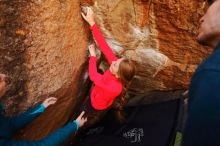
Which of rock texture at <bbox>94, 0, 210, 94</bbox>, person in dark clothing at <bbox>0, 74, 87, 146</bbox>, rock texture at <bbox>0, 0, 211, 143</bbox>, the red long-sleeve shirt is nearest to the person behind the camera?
person in dark clothing at <bbox>0, 74, 87, 146</bbox>

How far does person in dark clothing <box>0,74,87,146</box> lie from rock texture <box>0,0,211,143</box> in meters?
0.07

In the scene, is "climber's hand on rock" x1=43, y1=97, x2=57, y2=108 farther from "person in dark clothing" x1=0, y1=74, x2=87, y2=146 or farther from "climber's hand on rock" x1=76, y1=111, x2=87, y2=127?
"climber's hand on rock" x1=76, y1=111, x2=87, y2=127

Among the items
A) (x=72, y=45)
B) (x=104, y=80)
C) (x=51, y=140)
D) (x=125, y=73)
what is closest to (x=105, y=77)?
(x=104, y=80)

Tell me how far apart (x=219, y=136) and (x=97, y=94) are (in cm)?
197

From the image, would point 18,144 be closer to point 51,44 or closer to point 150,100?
point 51,44

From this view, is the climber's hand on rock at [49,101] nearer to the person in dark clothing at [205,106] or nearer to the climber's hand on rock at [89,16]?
the climber's hand on rock at [89,16]

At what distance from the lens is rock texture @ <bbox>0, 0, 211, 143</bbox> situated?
2213 mm

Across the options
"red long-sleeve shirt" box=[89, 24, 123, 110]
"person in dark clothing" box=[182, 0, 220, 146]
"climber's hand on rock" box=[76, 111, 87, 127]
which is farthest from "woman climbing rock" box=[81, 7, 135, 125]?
"person in dark clothing" box=[182, 0, 220, 146]

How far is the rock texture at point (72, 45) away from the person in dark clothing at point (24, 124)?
0.07 meters

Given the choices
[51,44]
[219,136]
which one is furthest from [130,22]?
[219,136]

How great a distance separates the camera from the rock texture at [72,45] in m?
2.21

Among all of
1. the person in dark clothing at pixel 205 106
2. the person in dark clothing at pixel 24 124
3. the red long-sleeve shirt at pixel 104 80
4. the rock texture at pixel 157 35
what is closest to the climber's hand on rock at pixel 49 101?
the person in dark clothing at pixel 24 124

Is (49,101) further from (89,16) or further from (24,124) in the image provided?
(89,16)

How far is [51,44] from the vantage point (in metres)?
2.44
